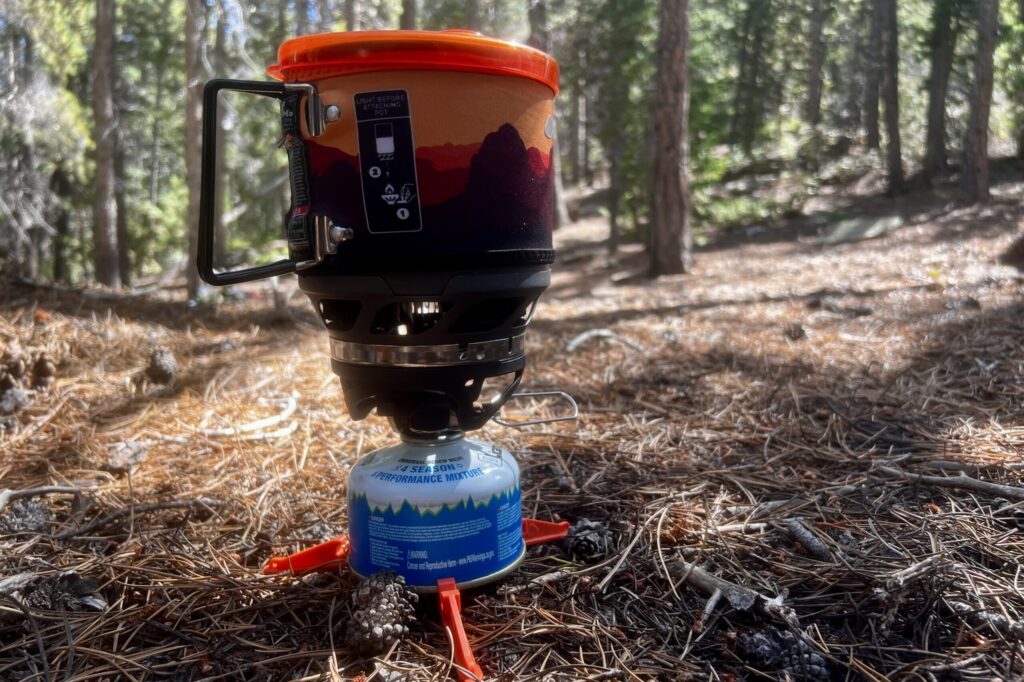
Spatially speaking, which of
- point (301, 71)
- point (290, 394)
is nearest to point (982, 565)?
point (301, 71)

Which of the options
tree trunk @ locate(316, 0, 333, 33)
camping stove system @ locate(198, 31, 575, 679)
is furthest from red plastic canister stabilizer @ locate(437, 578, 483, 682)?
tree trunk @ locate(316, 0, 333, 33)

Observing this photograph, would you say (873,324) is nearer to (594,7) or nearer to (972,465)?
(972,465)

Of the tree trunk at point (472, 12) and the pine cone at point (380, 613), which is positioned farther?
the tree trunk at point (472, 12)

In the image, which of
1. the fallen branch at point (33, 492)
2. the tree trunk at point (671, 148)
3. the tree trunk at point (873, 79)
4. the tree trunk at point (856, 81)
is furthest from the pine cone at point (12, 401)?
the tree trunk at point (856, 81)

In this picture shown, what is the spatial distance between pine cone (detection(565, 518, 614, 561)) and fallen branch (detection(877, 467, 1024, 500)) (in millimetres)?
915

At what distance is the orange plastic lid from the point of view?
125cm

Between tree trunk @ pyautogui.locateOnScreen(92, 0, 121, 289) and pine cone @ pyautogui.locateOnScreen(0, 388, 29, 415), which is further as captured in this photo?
tree trunk @ pyautogui.locateOnScreen(92, 0, 121, 289)

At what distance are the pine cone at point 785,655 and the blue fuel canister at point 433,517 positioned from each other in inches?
20.5

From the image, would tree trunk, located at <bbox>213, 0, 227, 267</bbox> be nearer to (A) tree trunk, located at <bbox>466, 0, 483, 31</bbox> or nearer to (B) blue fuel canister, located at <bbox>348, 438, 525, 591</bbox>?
(A) tree trunk, located at <bbox>466, 0, 483, 31</bbox>

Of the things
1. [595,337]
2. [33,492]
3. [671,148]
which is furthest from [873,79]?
[33,492]

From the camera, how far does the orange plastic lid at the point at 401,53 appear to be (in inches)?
49.3

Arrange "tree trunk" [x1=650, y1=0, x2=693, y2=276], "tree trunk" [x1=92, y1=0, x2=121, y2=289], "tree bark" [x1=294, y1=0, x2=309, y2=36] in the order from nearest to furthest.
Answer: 1. "tree trunk" [x1=650, y1=0, x2=693, y2=276]
2. "tree trunk" [x1=92, y1=0, x2=121, y2=289]
3. "tree bark" [x1=294, y1=0, x2=309, y2=36]

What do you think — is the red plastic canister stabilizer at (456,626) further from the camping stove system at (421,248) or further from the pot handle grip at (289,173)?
the pot handle grip at (289,173)

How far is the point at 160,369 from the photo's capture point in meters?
3.10
